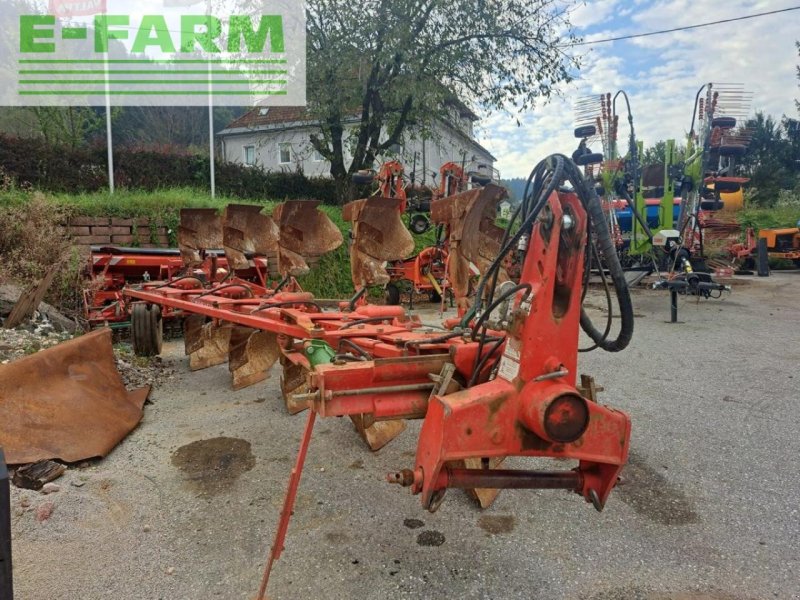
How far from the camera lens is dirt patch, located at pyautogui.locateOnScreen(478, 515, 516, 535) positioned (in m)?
2.47

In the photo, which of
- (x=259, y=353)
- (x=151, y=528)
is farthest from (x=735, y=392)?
(x=151, y=528)

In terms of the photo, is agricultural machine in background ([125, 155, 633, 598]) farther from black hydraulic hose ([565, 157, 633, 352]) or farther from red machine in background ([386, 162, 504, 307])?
red machine in background ([386, 162, 504, 307])

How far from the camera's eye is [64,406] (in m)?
3.29

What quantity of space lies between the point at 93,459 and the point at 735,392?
15.9 ft

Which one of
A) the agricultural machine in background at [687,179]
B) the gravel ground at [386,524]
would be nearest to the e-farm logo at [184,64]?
the agricultural machine in background at [687,179]

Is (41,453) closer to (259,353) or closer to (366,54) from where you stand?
(259,353)

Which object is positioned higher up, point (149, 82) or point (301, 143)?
point (149, 82)

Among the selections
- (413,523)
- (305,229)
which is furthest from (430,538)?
(305,229)

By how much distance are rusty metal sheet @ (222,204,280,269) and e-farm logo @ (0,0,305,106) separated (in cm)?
751

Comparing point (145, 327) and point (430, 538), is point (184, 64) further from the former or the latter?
point (430, 538)

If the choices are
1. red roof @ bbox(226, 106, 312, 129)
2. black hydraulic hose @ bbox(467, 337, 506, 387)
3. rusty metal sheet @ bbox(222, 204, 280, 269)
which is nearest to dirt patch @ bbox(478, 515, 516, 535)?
black hydraulic hose @ bbox(467, 337, 506, 387)

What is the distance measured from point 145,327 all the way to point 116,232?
2844 millimetres

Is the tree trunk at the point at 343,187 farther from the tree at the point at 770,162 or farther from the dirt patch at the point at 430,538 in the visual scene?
the tree at the point at 770,162

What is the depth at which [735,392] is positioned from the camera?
4570mm
